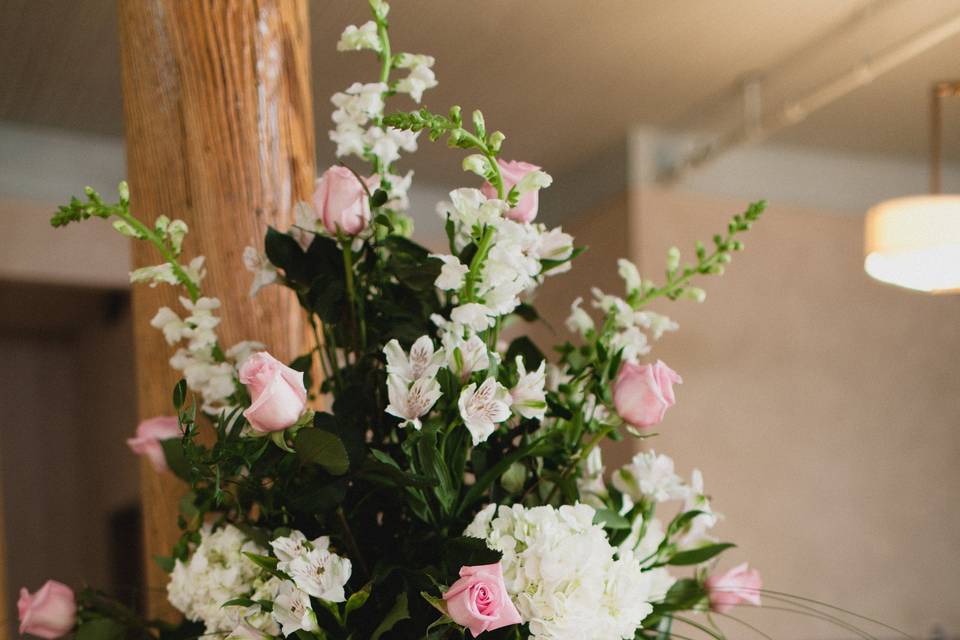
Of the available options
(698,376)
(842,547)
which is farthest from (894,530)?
(698,376)

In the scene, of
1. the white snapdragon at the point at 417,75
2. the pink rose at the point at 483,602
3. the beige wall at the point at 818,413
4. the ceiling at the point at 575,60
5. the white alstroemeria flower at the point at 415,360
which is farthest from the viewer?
the beige wall at the point at 818,413

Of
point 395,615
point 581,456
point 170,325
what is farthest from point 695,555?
point 170,325

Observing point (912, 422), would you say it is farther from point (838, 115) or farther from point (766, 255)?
point (838, 115)

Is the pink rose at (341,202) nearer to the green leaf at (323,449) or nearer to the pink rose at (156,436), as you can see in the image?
the green leaf at (323,449)

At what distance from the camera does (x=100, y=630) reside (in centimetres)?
114

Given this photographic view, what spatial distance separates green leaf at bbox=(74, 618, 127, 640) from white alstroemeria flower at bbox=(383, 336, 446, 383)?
1.70 ft

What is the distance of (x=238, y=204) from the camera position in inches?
53.6

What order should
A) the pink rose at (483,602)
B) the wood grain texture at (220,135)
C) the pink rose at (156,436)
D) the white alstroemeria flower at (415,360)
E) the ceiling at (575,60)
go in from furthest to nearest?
the ceiling at (575,60), the wood grain texture at (220,135), the pink rose at (156,436), the white alstroemeria flower at (415,360), the pink rose at (483,602)

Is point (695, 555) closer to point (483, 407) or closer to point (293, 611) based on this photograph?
point (483, 407)

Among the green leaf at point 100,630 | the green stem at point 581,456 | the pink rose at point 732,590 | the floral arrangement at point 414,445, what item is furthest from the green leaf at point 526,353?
the green leaf at point 100,630

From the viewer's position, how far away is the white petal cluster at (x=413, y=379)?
0.93 metres

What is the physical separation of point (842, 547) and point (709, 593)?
322 centimetres

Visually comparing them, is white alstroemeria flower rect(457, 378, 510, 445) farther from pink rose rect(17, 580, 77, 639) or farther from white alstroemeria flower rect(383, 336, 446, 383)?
pink rose rect(17, 580, 77, 639)

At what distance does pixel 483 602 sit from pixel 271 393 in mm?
268
